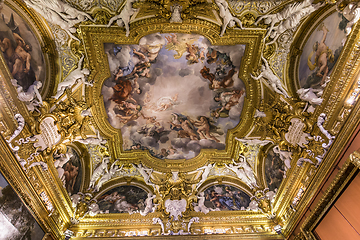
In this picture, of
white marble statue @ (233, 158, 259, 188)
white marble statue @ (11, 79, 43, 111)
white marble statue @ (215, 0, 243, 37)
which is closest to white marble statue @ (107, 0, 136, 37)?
white marble statue @ (215, 0, 243, 37)

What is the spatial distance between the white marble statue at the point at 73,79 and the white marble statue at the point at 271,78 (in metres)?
7.41

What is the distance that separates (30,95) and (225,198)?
→ 10.2 m

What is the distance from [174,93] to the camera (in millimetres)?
10688

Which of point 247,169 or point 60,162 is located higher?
point 247,169

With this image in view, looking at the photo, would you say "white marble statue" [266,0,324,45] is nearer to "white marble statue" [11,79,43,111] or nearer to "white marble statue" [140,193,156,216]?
"white marble statue" [11,79,43,111]

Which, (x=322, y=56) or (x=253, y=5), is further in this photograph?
(x=253, y=5)

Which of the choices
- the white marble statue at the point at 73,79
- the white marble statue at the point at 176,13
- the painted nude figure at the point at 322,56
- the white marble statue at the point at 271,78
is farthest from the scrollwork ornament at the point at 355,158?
the white marble statue at the point at 73,79

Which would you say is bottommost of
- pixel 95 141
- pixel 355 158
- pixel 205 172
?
pixel 355 158

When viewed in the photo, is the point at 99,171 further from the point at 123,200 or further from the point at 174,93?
the point at 174,93

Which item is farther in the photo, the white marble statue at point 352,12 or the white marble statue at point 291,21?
the white marble statue at point 291,21

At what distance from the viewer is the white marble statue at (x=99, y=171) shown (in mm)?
10734

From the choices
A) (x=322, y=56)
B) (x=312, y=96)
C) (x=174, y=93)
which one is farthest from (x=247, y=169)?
(x=322, y=56)

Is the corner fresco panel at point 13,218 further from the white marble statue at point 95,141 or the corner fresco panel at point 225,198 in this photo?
the corner fresco panel at point 225,198

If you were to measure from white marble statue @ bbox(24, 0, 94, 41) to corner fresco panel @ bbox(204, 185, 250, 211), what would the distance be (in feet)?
33.1
